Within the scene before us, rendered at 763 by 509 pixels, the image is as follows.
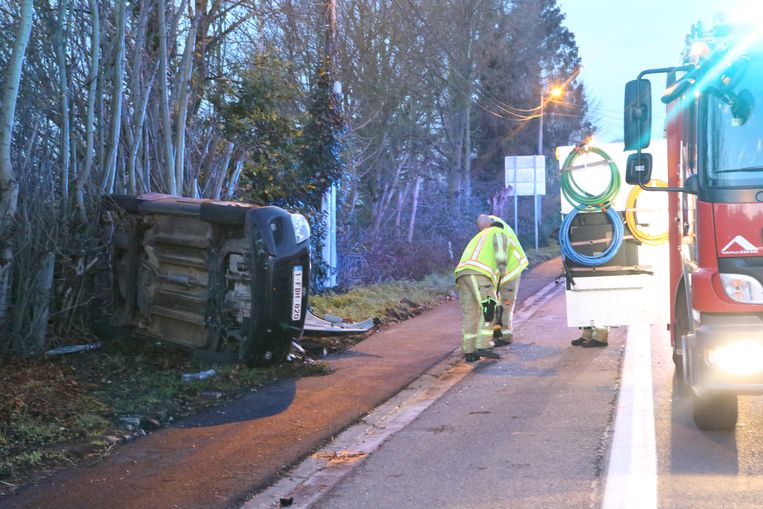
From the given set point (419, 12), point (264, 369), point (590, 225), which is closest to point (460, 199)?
point (419, 12)

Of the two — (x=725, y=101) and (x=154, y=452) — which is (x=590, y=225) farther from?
(x=154, y=452)

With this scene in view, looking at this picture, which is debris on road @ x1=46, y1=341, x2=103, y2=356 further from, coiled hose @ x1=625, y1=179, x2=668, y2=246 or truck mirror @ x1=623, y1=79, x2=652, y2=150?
coiled hose @ x1=625, y1=179, x2=668, y2=246

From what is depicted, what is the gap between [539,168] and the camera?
29922 millimetres

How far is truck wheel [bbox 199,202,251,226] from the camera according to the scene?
8.08m

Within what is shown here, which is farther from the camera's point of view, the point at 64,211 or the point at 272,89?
the point at 272,89

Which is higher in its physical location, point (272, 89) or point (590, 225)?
point (272, 89)

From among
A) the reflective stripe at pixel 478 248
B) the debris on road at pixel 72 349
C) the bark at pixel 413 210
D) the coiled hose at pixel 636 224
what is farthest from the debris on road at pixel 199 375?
the bark at pixel 413 210

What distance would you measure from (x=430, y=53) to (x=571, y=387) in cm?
2120

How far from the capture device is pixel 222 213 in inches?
322

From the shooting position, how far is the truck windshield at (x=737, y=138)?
6023 mm

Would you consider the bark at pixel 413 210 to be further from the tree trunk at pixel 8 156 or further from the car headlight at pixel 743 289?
the car headlight at pixel 743 289

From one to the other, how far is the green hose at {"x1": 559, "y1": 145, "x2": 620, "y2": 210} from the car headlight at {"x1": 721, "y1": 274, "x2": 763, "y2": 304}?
5.07m

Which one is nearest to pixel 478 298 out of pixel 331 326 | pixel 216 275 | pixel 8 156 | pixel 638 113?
pixel 331 326

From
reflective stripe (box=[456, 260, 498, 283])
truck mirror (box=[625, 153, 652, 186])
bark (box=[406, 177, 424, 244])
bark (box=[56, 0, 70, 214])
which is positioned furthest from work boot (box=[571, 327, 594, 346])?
bark (box=[406, 177, 424, 244])
